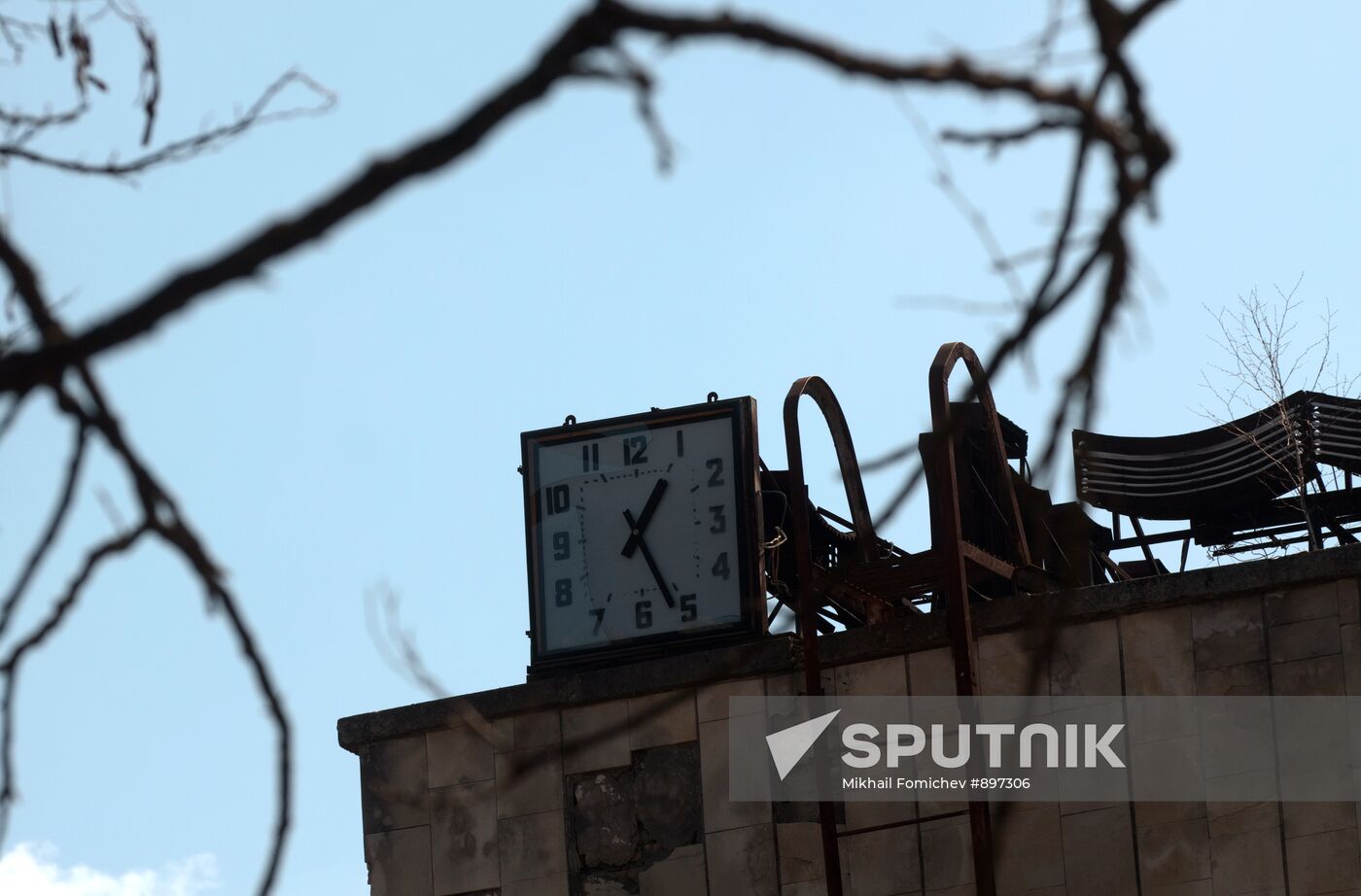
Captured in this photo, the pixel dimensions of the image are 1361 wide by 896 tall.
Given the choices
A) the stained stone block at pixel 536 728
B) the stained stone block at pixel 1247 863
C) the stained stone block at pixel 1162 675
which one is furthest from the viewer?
the stained stone block at pixel 536 728

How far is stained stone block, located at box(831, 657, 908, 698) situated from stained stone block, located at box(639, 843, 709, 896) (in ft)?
3.64

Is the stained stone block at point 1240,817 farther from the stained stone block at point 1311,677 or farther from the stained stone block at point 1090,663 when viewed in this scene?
the stained stone block at point 1090,663

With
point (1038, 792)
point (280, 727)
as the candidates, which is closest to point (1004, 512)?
point (1038, 792)

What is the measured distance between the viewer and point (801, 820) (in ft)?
32.5

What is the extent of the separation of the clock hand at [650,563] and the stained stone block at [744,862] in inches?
59.4

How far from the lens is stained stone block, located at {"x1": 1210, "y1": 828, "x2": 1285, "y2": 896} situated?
887 cm

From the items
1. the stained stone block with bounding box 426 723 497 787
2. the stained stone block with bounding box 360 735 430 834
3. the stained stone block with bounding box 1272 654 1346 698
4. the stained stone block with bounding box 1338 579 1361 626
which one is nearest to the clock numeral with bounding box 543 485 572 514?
the stained stone block with bounding box 426 723 497 787

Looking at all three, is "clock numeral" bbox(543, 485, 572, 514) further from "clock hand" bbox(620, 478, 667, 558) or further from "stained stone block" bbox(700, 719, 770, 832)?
"stained stone block" bbox(700, 719, 770, 832)

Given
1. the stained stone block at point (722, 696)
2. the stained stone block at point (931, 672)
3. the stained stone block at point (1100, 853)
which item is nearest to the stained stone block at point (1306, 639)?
the stained stone block at point (1100, 853)

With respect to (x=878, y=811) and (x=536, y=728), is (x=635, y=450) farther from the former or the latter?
(x=878, y=811)

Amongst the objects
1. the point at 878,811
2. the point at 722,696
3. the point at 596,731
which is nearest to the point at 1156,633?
the point at 878,811

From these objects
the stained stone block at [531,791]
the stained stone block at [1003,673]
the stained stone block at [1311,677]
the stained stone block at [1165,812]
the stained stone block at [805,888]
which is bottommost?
the stained stone block at [805,888]

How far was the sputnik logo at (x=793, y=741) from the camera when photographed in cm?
991

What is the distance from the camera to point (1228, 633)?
30.3 ft
